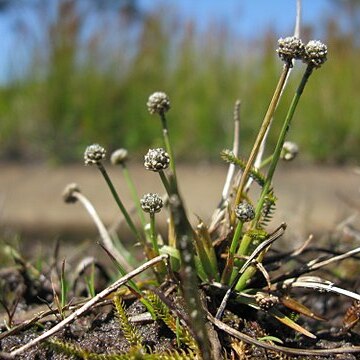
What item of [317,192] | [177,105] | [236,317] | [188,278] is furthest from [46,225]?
[188,278]

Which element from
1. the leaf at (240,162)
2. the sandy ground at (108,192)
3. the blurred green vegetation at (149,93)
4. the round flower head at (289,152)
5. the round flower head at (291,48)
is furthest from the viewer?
the blurred green vegetation at (149,93)

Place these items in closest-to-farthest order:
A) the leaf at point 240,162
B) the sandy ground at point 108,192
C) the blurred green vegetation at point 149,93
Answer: the leaf at point 240,162, the sandy ground at point 108,192, the blurred green vegetation at point 149,93

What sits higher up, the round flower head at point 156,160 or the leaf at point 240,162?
the round flower head at point 156,160

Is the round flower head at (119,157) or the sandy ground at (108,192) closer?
the round flower head at (119,157)

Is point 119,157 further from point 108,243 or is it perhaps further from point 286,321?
point 286,321

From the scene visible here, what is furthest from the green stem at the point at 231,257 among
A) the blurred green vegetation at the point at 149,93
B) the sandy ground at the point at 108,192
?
the blurred green vegetation at the point at 149,93

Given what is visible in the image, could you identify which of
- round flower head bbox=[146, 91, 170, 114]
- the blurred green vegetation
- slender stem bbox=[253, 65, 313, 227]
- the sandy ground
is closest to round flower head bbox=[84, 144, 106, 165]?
round flower head bbox=[146, 91, 170, 114]

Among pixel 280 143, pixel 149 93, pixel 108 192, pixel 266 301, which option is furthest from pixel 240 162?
pixel 149 93

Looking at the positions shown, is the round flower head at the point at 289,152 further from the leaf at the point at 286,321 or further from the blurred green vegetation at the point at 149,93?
the blurred green vegetation at the point at 149,93
